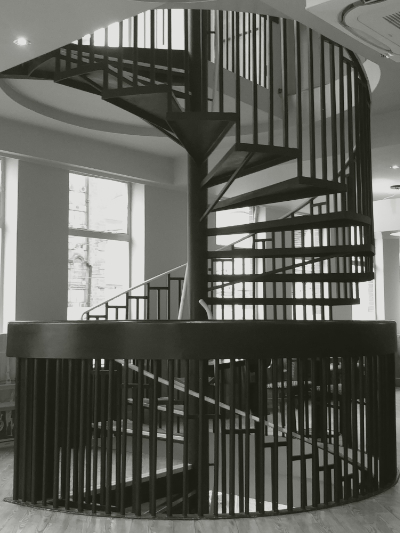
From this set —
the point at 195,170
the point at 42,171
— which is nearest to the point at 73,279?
the point at 42,171

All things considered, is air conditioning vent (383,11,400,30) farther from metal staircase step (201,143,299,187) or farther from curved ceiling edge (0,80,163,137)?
curved ceiling edge (0,80,163,137)

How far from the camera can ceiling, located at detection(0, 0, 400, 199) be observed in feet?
12.4

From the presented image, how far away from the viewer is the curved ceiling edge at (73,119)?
6031mm

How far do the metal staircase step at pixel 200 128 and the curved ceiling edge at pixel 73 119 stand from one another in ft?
6.81

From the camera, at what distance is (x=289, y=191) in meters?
4.52

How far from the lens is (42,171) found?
23.5 feet

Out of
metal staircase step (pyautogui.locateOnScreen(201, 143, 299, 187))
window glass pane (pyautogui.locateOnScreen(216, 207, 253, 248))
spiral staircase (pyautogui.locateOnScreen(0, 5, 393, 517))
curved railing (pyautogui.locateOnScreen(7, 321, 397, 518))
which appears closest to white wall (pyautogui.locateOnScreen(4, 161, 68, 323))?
spiral staircase (pyautogui.locateOnScreen(0, 5, 393, 517))

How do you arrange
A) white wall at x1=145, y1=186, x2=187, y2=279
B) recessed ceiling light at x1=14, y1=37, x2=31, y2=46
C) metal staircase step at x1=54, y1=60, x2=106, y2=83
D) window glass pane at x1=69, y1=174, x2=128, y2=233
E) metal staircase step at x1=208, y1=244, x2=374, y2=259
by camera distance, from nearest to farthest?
recessed ceiling light at x1=14, y1=37, x2=31, y2=46 < metal staircase step at x1=54, y1=60, x2=106, y2=83 < metal staircase step at x1=208, y1=244, x2=374, y2=259 < window glass pane at x1=69, y1=174, x2=128, y2=233 < white wall at x1=145, y1=186, x2=187, y2=279

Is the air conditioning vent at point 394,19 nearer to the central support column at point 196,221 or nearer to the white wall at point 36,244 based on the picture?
the central support column at point 196,221

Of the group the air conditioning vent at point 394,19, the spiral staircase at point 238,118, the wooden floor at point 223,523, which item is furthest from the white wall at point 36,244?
the air conditioning vent at point 394,19

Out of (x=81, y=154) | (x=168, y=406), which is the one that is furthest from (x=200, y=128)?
(x=81, y=154)

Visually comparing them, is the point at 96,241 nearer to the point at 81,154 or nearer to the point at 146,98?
the point at 81,154

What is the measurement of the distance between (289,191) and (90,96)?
105 inches

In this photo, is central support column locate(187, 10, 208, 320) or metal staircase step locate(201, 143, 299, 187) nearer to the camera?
metal staircase step locate(201, 143, 299, 187)
